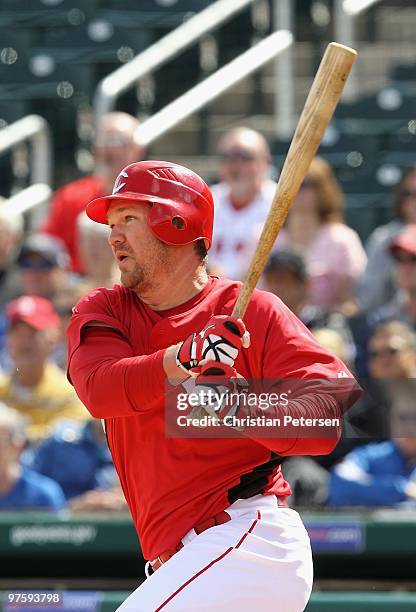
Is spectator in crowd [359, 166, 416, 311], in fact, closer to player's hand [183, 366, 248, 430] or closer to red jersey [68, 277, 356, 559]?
red jersey [68, 277, 356, 559]

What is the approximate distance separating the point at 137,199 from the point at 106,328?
12.2 inches

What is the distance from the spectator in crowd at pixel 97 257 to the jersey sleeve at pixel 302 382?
332cm

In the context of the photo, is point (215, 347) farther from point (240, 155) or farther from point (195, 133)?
point (195, 133)

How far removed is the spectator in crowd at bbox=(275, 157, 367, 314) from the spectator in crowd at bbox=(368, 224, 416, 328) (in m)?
0.31

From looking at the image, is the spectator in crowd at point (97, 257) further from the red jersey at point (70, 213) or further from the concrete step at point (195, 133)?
the concrete step at point (195, 133)

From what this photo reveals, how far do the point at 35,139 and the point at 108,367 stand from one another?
17.8 ft

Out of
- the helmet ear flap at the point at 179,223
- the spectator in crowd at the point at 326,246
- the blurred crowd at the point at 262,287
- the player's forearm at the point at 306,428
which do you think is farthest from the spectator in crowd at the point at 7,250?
the player's forearm at the point at 306,428

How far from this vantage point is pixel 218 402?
2816 millimetres

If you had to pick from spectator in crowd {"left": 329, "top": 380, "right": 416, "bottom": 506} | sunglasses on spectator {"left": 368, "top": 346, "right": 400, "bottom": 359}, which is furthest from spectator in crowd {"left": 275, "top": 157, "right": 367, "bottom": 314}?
spectator in crowd {"left": 329, "top": 380, "right": 416, "bottom": 506}

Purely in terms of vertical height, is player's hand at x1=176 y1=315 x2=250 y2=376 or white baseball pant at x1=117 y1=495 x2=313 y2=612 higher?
player's hand at x1=176 y1=315 x2=250 y2=376

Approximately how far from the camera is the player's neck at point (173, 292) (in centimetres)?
309

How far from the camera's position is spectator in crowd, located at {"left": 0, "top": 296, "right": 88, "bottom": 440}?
588cm

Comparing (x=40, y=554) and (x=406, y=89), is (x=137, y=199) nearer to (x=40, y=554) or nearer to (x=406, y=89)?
(x=40, y=554)

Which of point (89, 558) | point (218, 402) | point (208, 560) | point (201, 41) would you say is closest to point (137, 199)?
point (218, 402)
